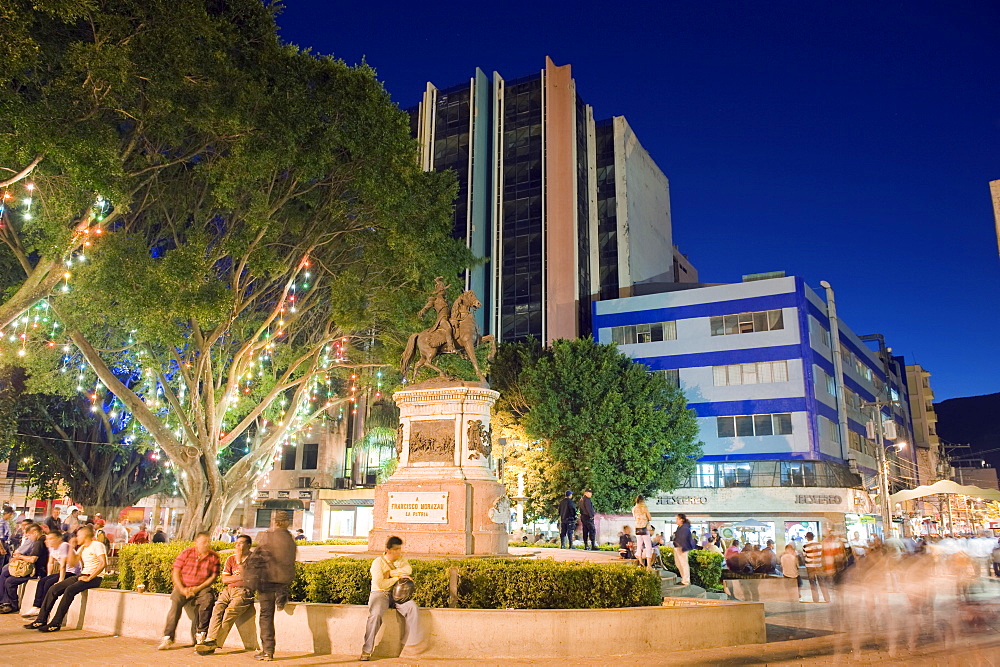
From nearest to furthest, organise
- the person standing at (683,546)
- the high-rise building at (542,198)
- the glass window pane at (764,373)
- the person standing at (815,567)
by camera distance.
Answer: the person standing at (683,546), the person standing at (815,567), the glass window pane at (764,373), the high-rise building at (542,198)

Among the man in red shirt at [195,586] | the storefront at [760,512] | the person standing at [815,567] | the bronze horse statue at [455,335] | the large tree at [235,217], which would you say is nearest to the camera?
the man in red shirt at [195,586]

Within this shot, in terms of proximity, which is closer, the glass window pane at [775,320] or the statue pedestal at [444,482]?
the statue pedestal at [444,482]

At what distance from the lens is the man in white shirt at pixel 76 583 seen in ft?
33.2

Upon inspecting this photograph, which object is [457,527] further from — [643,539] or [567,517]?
[567,517]

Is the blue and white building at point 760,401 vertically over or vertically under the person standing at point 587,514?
over

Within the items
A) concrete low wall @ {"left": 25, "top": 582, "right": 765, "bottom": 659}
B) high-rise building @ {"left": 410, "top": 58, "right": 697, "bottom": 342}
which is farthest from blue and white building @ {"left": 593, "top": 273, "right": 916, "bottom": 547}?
concrete low wall @ {"left": 25, "top": 582, "right": 765, "bottom": 659}

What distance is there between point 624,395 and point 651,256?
32.4 metres

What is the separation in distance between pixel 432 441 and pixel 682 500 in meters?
27.6

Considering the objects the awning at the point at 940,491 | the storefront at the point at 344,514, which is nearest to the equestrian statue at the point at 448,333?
the awning at the point at 940,491

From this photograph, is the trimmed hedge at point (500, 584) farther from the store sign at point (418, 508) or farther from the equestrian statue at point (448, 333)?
the equestrian statue at point (448, 333)

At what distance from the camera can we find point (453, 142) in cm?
6000

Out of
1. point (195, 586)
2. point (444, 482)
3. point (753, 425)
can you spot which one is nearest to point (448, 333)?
point (444, 482)

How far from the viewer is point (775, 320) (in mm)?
39031

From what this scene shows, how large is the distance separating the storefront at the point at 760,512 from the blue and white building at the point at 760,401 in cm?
5
